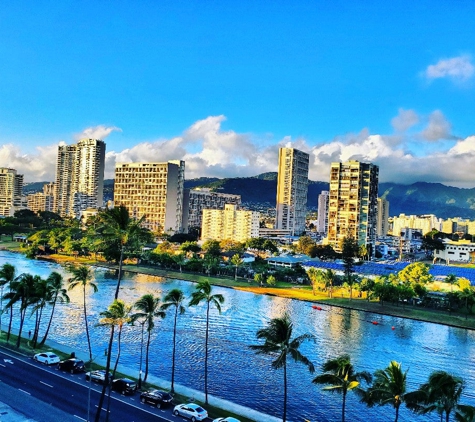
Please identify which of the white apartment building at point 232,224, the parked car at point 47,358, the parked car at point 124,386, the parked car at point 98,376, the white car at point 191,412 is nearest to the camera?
the white car at point 191,412

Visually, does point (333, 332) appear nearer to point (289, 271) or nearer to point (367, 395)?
point (367, 395)

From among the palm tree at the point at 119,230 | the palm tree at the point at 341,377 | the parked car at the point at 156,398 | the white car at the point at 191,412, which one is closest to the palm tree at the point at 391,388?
the palm tree at the point at 341,377

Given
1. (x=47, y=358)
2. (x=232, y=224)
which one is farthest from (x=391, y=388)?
(x=232, y=224)

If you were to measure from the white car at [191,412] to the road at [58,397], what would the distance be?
0.32 m

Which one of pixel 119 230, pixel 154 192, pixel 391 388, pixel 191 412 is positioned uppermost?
pixel 154 192

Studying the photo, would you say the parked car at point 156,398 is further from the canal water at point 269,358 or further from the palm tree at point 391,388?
the palm tree at point 391,388

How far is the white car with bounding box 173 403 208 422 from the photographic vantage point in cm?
2327

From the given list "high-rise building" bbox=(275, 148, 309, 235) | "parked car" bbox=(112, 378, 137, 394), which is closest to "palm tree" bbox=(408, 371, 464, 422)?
"parked car" bbox=(112, 378, 137, 394)

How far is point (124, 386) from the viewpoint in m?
27.2

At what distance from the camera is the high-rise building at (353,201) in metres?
128

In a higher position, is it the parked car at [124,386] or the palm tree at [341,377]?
the palm tree at [341,377]

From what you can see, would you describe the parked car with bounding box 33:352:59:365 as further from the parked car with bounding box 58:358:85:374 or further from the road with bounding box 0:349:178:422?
the parked car with bounding box 58:358:85:374

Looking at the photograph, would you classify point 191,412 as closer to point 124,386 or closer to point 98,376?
point 124,386

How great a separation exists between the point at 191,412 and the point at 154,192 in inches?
5853
